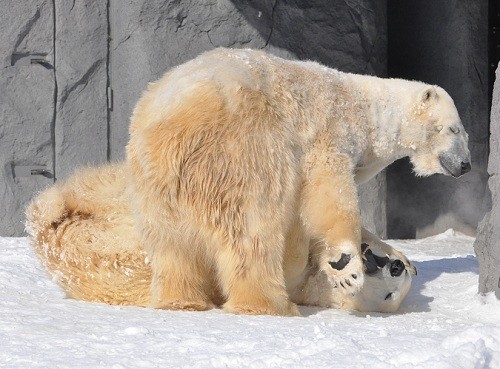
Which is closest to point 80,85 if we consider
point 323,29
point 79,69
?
point 79,69

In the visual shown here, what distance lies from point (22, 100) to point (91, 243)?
9.72ft

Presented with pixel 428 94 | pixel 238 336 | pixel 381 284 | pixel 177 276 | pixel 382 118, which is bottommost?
pixel 381 284

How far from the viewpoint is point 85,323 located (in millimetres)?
3529

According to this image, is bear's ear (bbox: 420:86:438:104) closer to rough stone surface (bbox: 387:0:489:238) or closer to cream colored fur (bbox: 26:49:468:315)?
cream colored fur (bbox: 26:49:468:315)

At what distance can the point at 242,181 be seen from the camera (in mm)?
3998

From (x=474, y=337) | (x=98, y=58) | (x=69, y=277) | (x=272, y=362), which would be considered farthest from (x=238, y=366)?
(x=98, y=58)

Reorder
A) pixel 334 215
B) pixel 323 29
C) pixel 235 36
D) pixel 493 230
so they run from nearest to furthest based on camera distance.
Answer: pixel 334 215 < pixel 493 230 < pixel 235 36 < pixel 323 29

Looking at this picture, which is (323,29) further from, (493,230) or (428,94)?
(493,230)

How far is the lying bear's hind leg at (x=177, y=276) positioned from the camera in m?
4.14

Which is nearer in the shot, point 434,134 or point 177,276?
point 177,276

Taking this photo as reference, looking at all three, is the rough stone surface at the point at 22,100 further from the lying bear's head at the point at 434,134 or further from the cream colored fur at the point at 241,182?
the lying bear's head at the point at 434,134

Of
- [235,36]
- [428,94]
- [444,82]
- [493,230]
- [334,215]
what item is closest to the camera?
[334,215]

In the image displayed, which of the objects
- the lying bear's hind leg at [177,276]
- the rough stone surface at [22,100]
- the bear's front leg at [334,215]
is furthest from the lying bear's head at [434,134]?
the rough stone surface at [22,100]

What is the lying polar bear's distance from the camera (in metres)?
4.41
